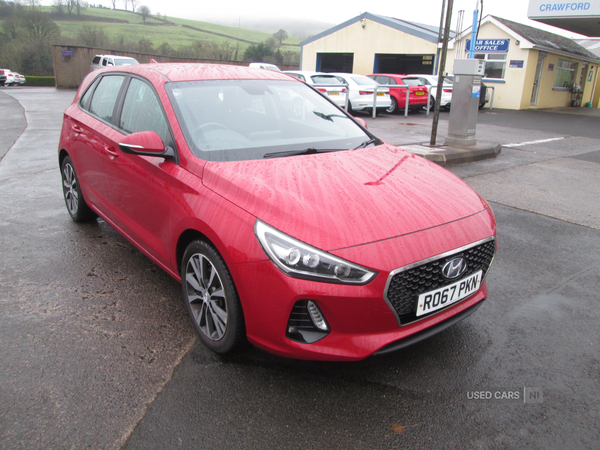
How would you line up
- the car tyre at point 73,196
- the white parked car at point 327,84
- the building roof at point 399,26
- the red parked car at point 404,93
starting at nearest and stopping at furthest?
the car tyre at point 73,196
the white parked car at point 327,84
the red parked car at point 404,93
the building roof at point 399,26

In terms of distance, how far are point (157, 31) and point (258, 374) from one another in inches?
4031

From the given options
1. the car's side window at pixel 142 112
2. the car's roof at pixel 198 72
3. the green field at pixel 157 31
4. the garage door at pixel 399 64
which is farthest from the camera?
the green field at pixel 157 31

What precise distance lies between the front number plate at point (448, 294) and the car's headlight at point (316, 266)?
38cm

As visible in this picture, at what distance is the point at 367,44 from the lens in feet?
101

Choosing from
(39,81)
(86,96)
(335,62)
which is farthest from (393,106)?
(39,81)

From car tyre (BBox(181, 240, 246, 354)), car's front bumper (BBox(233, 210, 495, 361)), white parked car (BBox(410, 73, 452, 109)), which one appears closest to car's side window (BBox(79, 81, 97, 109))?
car tyre (BBox(181, 240, 246, 354))

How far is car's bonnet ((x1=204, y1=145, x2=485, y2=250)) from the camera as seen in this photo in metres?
2.23

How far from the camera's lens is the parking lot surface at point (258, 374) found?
213cm

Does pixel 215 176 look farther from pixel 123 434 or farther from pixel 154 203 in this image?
pixel 123 434

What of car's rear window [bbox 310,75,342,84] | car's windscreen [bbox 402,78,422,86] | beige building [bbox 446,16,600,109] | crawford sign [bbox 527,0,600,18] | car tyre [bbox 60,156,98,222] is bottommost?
car tyre [bbox 60,156,98,222]

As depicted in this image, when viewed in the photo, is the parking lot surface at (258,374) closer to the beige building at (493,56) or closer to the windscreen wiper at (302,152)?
the windscreen wiper at (302,152)

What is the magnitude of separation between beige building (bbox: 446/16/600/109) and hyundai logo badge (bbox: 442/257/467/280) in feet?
77.8

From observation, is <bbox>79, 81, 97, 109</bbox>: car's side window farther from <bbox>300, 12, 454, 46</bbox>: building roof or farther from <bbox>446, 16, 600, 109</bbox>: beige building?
<bbox>300, 12, 454, 46</bbox>: building roof
